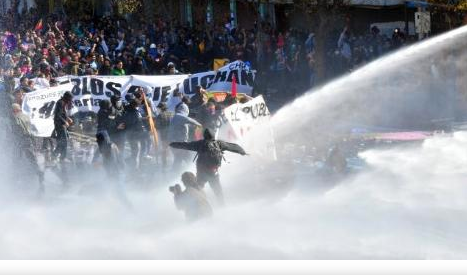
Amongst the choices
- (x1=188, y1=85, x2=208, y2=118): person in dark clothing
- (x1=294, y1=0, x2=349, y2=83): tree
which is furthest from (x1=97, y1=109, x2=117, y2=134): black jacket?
(x1=294, y1=0, x2=349, y2=83): tree

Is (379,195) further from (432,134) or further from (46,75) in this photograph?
(46,75)

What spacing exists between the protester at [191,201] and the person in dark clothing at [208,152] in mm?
1579

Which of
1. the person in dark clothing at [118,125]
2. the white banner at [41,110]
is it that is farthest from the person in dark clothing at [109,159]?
the white banner at [41,110]

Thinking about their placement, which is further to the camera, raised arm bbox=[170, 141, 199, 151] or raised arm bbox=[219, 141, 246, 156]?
raised arm bbox=[219, 141, 246, 156]

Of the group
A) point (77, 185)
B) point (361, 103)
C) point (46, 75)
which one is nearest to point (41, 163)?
point (77, 185)

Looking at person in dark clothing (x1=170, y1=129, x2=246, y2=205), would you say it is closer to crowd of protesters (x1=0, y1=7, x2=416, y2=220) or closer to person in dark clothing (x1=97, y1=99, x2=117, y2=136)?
crowd of protesters (x1=0, y1=7, x2=416, y2=220)

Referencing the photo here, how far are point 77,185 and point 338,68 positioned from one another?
29.6 ft

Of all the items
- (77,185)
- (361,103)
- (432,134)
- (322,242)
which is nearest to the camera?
(322,242)

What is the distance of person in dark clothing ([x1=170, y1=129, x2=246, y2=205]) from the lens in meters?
11.5

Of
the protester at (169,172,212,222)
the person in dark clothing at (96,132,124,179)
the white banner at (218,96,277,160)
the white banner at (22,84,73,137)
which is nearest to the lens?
the protester at (169,172,212,222)

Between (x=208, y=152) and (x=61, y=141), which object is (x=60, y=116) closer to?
(x=61, y=141)

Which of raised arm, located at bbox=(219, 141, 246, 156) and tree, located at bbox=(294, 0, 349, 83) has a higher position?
tree, located at bbox=(294, 0, 349, 83)

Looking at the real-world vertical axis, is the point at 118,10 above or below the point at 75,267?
above

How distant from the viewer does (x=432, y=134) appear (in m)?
17.8
